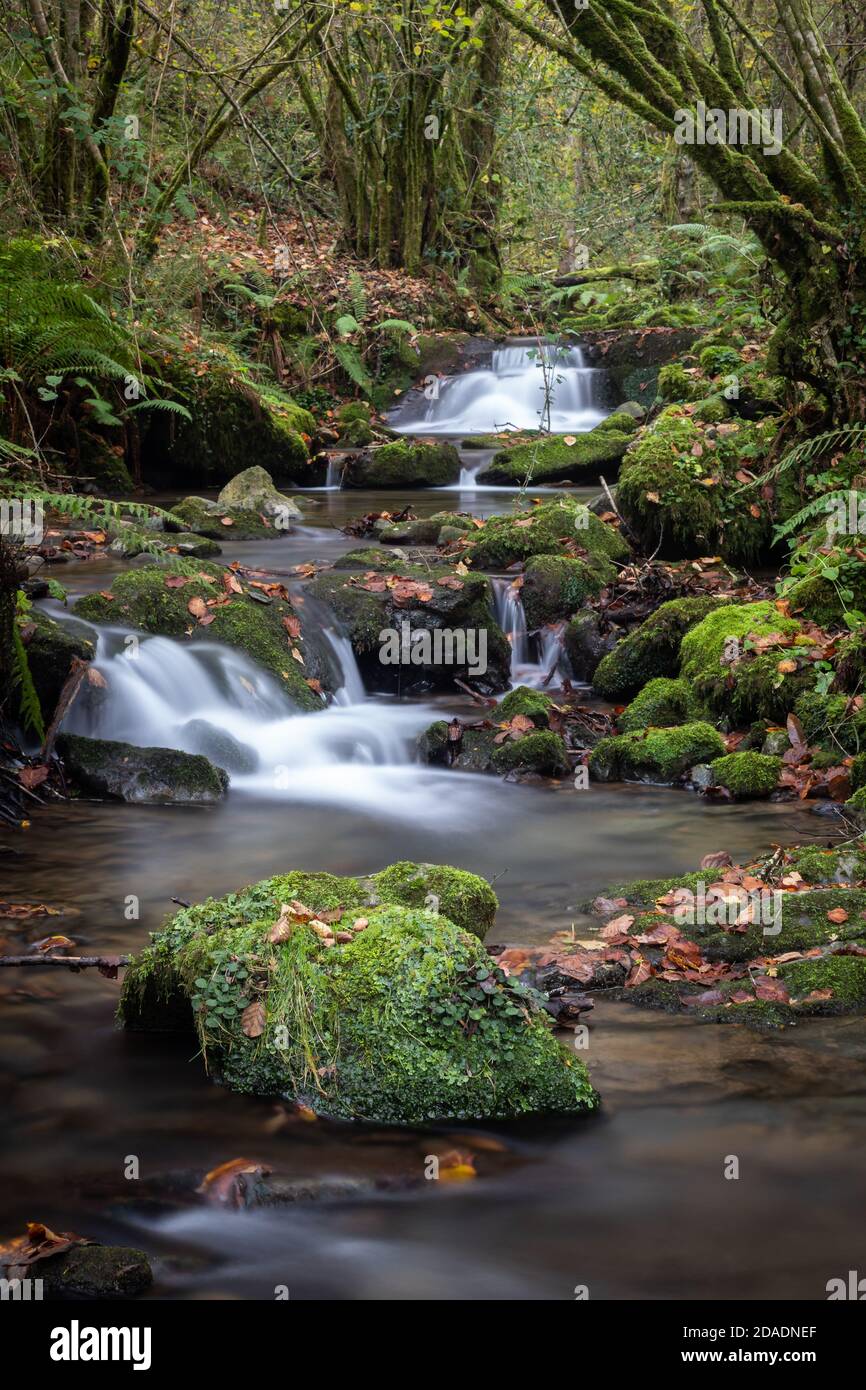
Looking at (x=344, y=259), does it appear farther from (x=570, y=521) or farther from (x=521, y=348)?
(x=570, y=521)

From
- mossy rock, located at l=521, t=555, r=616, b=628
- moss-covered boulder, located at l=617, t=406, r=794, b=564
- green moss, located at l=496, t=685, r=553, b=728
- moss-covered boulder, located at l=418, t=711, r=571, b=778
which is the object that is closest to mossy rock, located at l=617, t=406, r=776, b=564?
moss-covered boulder, located at l=617, t=406, r=794, b=564

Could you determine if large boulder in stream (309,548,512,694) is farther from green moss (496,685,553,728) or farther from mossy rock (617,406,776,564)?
mossy rock (617,406,776,564)

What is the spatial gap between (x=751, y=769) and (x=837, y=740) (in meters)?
0.56

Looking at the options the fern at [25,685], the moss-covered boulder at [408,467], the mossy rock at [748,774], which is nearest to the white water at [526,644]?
the mossy rock at [748,774]

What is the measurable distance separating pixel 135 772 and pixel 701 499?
5620mm

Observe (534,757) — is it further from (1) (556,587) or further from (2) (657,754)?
(1) (556,587)

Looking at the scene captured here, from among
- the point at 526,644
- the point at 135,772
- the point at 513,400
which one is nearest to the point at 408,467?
the point at 513,400

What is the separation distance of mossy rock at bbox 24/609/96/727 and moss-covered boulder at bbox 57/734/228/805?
1.40 ft

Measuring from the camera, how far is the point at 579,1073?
153 inches

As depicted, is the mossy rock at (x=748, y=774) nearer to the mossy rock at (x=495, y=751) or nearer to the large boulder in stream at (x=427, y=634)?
the mossy rock at (x=495, y=751)

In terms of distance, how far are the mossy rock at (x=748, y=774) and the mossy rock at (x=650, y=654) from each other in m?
1.69

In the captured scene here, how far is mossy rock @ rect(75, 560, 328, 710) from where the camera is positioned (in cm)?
861

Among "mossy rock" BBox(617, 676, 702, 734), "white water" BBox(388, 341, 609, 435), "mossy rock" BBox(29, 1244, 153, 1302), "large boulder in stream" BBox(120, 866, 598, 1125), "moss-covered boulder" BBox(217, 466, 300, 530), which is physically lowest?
"mossy rock" BBox(29, 1244, 153, 1302)

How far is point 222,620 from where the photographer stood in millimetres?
8906
